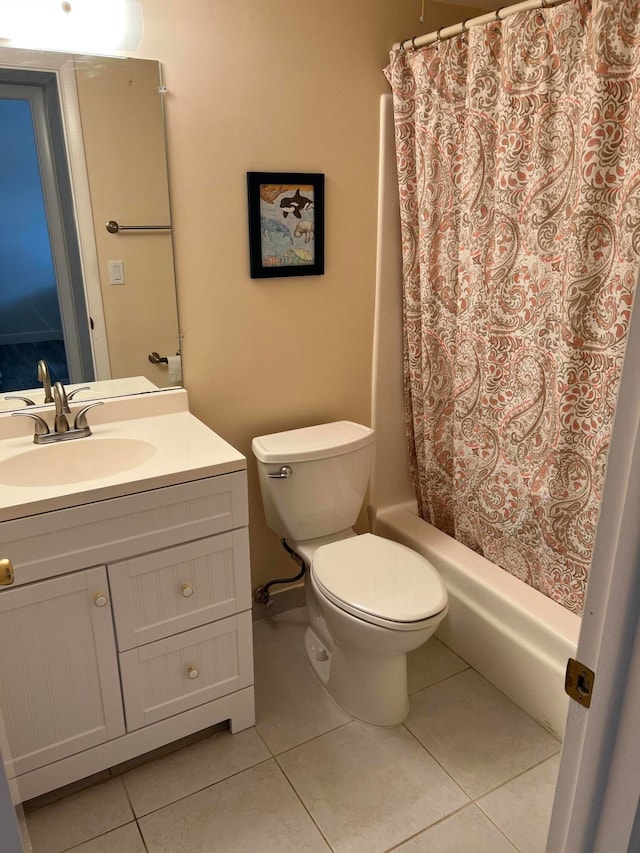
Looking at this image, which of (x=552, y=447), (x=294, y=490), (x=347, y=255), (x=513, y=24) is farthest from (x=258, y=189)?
(x=552, y=447)

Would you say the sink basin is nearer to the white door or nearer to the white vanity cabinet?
the white vanity cabinet

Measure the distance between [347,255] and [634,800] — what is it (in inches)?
73.9

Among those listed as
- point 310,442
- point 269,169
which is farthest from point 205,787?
point 269,169

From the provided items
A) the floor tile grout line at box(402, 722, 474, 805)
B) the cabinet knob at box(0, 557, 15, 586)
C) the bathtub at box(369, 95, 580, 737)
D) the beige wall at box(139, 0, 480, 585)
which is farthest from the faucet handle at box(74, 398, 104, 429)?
the floor tile grout line at box(402, 722, 474, 805)

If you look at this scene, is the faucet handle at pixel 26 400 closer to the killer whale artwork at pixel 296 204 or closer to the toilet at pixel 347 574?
the toilet at pixel 347 574

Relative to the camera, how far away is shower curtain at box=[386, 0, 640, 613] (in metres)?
1.55

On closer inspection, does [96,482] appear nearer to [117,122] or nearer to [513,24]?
[117,122]

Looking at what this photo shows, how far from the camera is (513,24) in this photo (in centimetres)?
168

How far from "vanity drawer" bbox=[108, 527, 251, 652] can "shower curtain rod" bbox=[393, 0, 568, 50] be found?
1.54 meters

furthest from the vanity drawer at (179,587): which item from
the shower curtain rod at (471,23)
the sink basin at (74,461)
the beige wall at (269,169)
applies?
the shower curtain rod at (471,23)

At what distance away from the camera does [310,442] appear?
2107 millimetres

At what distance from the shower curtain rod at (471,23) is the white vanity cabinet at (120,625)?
1.41 metres

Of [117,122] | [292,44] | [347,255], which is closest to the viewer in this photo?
[117,122]

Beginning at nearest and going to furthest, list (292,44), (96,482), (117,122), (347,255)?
(96,482) < (117,122) < (292,44) < (347,255)
